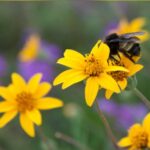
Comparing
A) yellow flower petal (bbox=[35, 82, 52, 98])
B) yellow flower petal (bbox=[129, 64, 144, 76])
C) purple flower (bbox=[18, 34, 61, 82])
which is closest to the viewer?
yellow flower petal (bbox=[129, 64, 144, 76])

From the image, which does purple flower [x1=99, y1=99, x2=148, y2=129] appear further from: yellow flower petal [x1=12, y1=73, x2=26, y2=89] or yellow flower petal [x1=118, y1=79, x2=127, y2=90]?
yellow flower petal [x1=118, y1=79, x2=127, y2=90]

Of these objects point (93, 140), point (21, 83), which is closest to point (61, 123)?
point (93, 140)

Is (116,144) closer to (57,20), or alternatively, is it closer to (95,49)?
(95,49)

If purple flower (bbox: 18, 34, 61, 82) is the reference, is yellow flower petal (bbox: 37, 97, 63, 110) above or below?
below

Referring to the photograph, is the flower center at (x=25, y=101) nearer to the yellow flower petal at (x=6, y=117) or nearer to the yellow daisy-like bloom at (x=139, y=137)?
the yellow flower petal at (x=6, y=117)

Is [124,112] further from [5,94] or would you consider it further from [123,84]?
[123,84]

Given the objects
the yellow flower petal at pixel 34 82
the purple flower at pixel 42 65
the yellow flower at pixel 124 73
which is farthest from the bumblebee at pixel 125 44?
the purple flower at pixel 42 65

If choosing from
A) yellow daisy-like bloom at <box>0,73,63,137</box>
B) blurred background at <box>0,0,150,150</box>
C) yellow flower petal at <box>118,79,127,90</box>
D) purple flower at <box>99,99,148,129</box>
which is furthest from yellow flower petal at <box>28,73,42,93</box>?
purple flower at <box>99,99,148,129</box>

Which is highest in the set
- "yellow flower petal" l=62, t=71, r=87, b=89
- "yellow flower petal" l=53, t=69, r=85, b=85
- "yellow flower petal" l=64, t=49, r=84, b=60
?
"yellow flower petal" l=64, t=49, r=84, b=60
